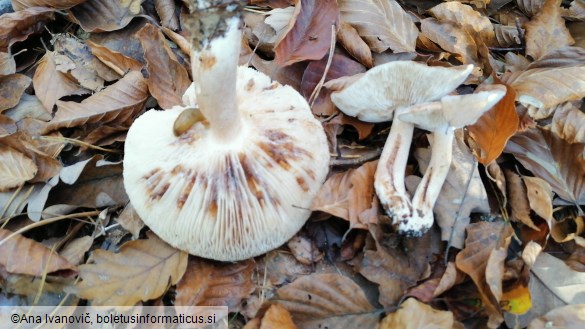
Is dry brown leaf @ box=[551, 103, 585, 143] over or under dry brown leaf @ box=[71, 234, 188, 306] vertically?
over

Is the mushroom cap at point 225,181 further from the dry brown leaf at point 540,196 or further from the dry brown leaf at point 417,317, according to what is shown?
the dry brown leaf at point 540,196

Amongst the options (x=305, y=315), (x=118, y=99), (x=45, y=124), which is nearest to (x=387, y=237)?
(x=305, y=315)

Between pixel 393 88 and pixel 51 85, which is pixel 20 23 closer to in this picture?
pixel 51 85

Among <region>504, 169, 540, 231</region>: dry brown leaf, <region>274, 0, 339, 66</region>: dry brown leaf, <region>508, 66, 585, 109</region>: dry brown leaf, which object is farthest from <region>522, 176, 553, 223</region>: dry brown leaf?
<region>274, 0, 339, 66</region>: dry brown leaf

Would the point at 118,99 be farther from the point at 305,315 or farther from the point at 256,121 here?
the point at 305,315

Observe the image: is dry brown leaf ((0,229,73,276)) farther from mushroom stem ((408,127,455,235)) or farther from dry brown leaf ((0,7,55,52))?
mushroom stem ((408,127,455,235))

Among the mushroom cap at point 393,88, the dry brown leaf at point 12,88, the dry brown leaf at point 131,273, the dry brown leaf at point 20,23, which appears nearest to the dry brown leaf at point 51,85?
the dry brown leaf at point 12,88

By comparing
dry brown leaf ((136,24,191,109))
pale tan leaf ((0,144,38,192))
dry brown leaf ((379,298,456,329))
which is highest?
dry brown leaf ((136,24,191,109))

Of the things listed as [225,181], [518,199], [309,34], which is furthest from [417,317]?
[309,34]
